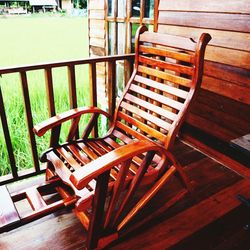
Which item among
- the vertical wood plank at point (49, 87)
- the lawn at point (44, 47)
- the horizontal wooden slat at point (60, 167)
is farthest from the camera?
the lawn at point (44, 47)

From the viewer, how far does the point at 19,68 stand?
1.66 meters

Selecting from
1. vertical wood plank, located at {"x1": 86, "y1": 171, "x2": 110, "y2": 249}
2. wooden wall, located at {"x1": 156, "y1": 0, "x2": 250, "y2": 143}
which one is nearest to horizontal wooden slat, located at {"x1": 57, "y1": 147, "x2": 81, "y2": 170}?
vertical wood plank, located at {"x1": 86, "y1": 171, "x2": 110, "y2": 249}

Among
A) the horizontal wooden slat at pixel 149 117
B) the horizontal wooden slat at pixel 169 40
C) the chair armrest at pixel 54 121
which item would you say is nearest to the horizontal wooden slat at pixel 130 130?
the horizontal wooden slat at pixel 149 117

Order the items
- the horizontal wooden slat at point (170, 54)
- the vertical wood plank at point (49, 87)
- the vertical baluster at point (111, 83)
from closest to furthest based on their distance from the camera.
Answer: the horizontal wooden slat at point (170, 54) → the vertical wood plank at point (49, 87) → the vertical baluster at point (111, 83)

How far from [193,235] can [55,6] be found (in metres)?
7.05

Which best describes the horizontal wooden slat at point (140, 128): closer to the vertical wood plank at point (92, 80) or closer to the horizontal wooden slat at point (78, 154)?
the vertical wood plank at point (92, 80)

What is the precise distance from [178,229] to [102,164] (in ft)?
2.50

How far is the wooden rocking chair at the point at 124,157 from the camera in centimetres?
124

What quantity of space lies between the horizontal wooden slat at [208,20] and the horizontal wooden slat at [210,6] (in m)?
0.03

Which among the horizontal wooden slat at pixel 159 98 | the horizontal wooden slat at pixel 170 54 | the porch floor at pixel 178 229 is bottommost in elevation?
the porch floor at pixel 178 229

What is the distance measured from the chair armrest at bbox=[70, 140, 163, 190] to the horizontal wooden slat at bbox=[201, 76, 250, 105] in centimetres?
103

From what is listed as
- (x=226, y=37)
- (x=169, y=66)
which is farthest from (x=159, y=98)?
(x=226, y=37)

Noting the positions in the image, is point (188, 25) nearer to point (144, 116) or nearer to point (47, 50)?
point (144, 116)

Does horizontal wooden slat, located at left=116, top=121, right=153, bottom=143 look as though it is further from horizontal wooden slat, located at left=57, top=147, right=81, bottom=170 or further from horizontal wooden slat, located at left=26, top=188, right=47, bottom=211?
horizontal wooden slat, located at left=26, top=188, right=47, bottom=211
